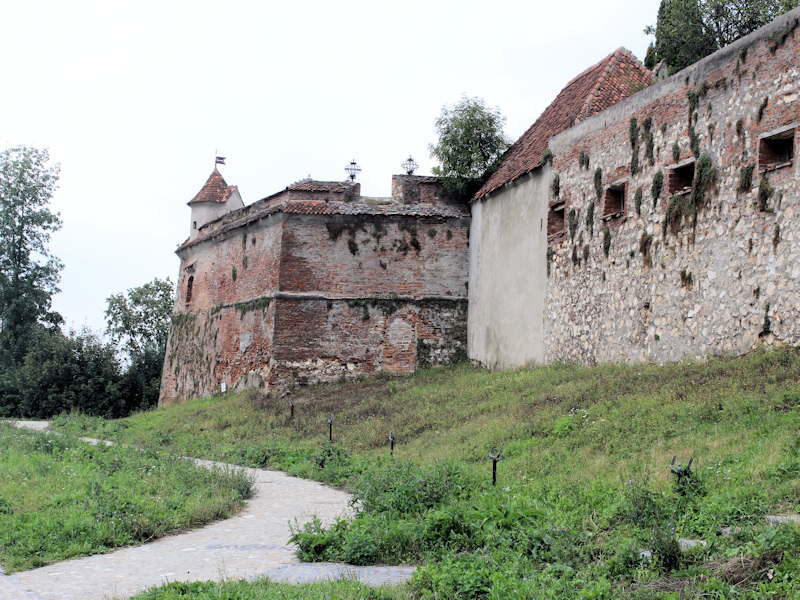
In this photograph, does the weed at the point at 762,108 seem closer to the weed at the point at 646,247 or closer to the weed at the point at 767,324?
the weed at the point at 767,324

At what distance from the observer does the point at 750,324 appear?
11797 mm

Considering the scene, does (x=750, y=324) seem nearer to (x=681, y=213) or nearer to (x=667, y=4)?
(x=681, y=213)

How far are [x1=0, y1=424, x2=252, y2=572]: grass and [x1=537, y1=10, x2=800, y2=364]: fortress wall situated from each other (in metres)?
7.99

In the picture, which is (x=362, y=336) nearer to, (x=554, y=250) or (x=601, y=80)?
(x=554, y=250)

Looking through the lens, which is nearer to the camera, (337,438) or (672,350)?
(672,350)

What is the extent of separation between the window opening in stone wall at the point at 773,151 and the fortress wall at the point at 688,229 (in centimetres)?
3

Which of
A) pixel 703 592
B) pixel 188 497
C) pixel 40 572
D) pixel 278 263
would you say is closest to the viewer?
pixel 703 592

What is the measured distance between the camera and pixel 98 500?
8852mm

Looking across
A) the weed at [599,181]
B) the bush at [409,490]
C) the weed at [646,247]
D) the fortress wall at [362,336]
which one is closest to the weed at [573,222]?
the weed at [599,181]

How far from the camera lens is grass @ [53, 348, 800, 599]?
558 centimetres

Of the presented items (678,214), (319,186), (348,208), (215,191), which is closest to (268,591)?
(678,214)

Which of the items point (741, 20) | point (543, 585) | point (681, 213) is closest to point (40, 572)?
point (543, 585)

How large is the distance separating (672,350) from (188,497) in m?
8.65

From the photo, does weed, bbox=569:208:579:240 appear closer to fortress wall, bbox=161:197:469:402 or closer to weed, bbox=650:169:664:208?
weed, bbox=650:169:664:208
